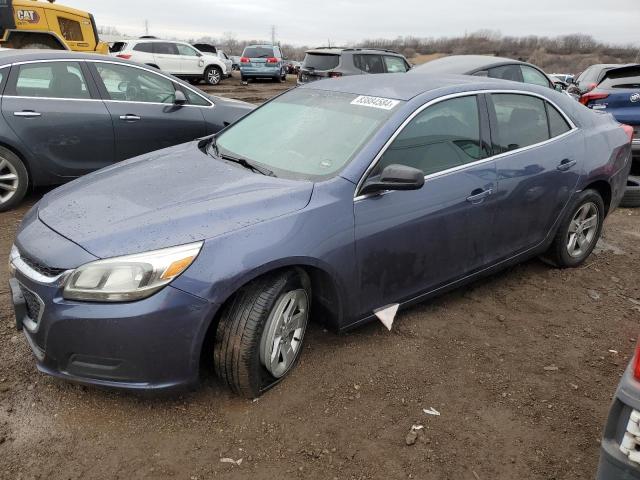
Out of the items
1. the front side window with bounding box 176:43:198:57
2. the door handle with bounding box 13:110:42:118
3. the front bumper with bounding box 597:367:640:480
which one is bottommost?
the front side window with bounding box 176:43:198:57

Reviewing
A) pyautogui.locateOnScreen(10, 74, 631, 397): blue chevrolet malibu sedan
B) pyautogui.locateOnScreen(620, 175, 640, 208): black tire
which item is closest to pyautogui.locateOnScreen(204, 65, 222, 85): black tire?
pyautogui.locateOnScreen(620, 175, 640, 208): black tire

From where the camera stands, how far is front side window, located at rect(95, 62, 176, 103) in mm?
5797

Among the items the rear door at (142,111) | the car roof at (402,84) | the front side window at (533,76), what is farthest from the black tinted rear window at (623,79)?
the rear door at (142,111)

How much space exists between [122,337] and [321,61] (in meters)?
12.6

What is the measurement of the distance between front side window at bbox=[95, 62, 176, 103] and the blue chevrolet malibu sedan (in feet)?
8.28

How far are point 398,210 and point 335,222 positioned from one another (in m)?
0.44

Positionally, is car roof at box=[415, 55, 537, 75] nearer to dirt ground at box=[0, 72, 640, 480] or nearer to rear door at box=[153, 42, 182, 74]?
dirt ground at box=[0, 72, 640, 480]

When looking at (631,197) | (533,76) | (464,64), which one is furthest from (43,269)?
(533,76)

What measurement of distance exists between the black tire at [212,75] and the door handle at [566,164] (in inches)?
748

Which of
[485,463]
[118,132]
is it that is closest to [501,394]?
[485,463]

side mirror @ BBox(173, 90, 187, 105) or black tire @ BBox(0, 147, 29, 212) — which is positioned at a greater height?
side mirror @ BBox(173, 90, 187, 105)

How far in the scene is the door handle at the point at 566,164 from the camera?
3.98m

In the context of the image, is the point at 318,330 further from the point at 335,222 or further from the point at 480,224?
the point at 480,224

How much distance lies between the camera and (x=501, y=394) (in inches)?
115
